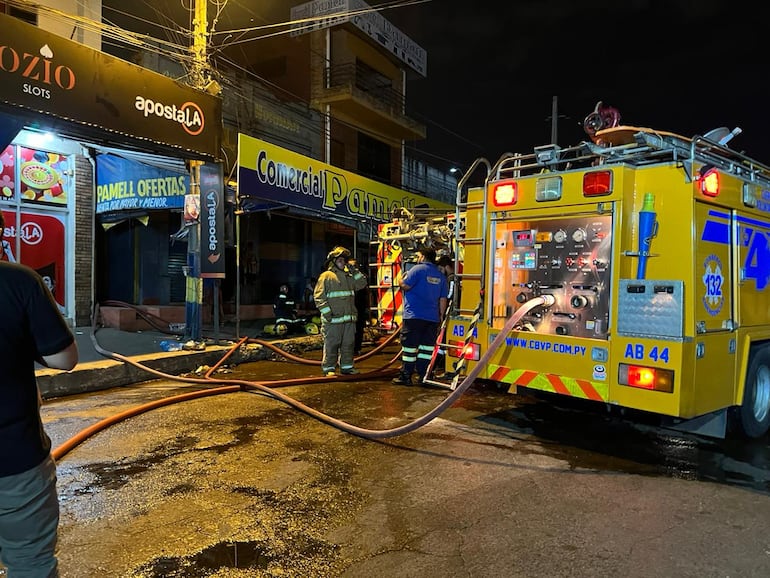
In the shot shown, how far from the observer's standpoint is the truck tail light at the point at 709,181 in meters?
4.21

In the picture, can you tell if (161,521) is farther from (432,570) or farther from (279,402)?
(279,402)

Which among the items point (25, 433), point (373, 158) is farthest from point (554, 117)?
point (25, 433)

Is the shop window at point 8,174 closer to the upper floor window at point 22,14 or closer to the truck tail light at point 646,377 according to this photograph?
the upper floor window at point 22,14

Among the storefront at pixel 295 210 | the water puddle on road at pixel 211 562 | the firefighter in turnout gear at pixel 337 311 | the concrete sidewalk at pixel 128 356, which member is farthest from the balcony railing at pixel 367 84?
the water puddle on road at pixel 211 562

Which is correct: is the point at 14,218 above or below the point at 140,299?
above

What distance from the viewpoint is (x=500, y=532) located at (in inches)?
129

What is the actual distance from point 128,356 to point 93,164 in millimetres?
5135

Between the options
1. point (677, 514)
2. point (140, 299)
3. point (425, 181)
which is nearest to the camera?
point (677, 514)

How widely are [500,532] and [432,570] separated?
2.03 feet

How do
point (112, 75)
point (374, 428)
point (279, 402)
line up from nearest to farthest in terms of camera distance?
point (374, 428) < point (279, 402) < point (112, 75)

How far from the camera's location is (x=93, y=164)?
11258mm

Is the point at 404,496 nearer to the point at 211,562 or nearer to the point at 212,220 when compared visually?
the point at 211,562

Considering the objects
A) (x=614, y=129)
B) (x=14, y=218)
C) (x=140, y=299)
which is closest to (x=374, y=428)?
(x=614, y=129)

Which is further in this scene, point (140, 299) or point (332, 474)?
point (140, 299)
